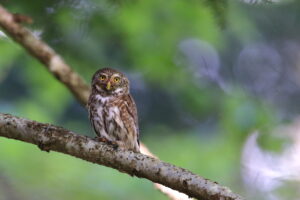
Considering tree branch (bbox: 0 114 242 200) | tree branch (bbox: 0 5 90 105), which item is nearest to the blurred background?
tree branch (bbox: 0 5 90 105)

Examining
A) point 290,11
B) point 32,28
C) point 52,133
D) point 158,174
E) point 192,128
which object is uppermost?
point 192,128

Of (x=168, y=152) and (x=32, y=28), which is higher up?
(x=168, y=152)

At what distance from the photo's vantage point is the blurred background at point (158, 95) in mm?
Answer: 3914

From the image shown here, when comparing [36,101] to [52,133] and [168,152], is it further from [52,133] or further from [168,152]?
[52,133]

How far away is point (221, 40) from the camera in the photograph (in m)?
5.88

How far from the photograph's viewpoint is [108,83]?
4672 mm

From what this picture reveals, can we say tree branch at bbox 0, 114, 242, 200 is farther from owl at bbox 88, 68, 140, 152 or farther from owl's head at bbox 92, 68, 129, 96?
owl's head at bbox 92, 68, 129, 96

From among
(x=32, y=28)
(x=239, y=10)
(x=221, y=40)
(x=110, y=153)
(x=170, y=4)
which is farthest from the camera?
(x=221, y=40)

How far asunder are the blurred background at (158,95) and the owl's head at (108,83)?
98mm

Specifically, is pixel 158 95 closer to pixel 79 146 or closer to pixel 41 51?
pixel 41 51

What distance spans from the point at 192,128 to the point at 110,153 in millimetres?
3951

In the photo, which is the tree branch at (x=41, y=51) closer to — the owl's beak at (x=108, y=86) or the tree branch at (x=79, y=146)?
the tree branch at (x=79, y=146)

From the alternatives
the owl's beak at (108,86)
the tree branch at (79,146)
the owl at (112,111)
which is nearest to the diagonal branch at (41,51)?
the tree branch at (79,146)

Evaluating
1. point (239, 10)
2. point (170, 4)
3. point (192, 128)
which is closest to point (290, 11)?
point (170, 4)
